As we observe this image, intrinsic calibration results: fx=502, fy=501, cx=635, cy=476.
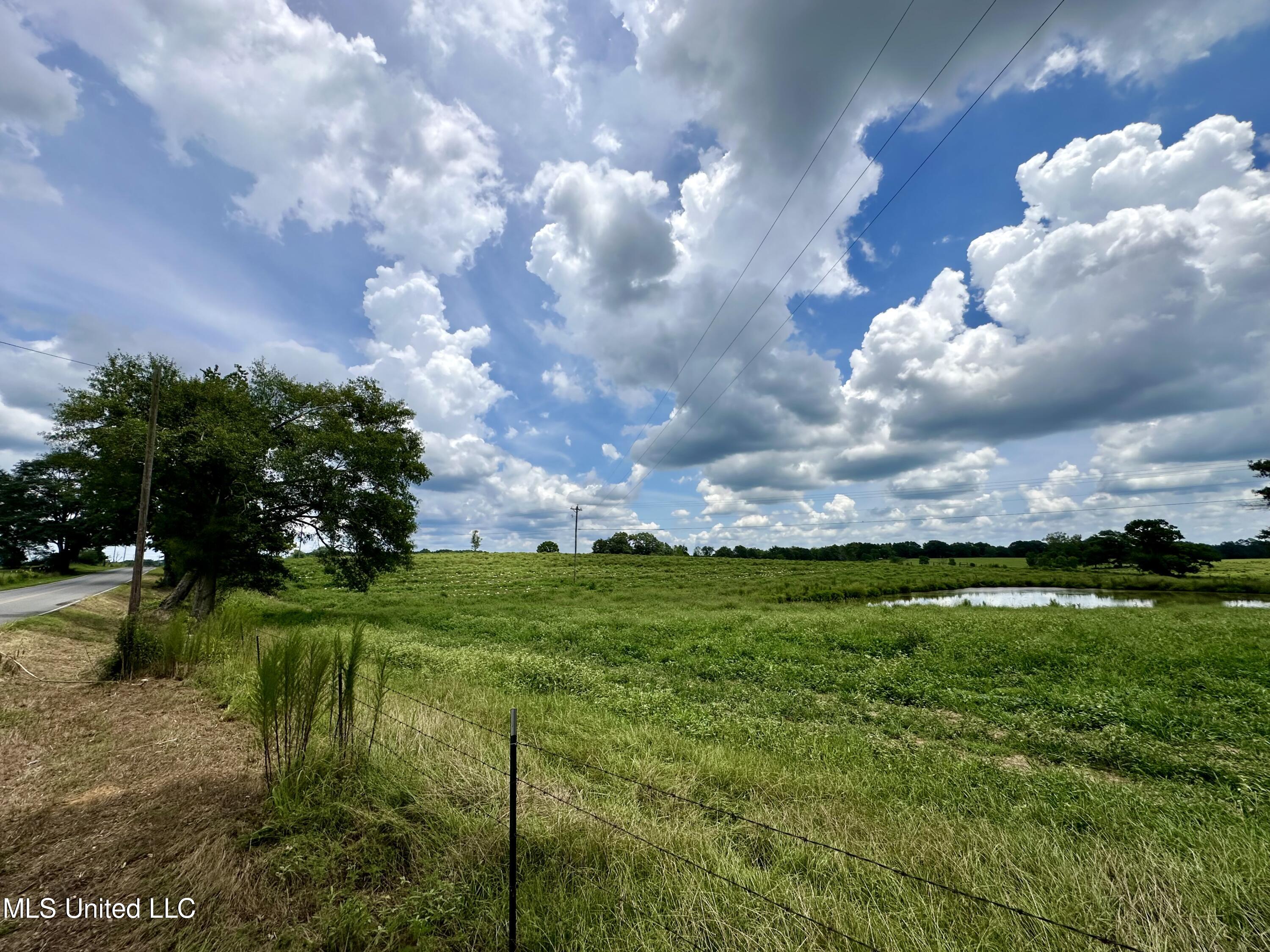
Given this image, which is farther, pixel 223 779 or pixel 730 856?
pixel 223 779

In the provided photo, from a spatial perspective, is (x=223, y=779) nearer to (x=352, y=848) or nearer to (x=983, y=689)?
(x=352, y=848)

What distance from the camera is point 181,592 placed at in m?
22.9

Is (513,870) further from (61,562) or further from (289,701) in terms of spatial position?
(61,562)

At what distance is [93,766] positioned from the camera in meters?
6.09

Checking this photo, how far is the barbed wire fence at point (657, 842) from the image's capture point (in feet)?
9.93

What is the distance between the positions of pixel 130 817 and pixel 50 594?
33733 mm

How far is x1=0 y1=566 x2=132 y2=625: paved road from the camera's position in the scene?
1869 cm

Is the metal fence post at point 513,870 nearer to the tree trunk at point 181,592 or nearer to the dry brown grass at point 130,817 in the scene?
the dry brown grass at point 130,817

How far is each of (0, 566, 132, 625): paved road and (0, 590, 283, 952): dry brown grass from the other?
13.7 metres

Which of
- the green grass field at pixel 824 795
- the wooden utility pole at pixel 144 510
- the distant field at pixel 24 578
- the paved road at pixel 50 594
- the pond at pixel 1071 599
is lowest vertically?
the pond at pixel 1071 599

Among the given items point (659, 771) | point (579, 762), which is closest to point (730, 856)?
point (659, 771)

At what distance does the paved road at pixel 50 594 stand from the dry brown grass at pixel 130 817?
1374 cm

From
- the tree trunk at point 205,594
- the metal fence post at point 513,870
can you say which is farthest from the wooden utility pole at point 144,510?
the metal fence post at point 513,870

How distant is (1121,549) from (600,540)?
8230 centimetres
